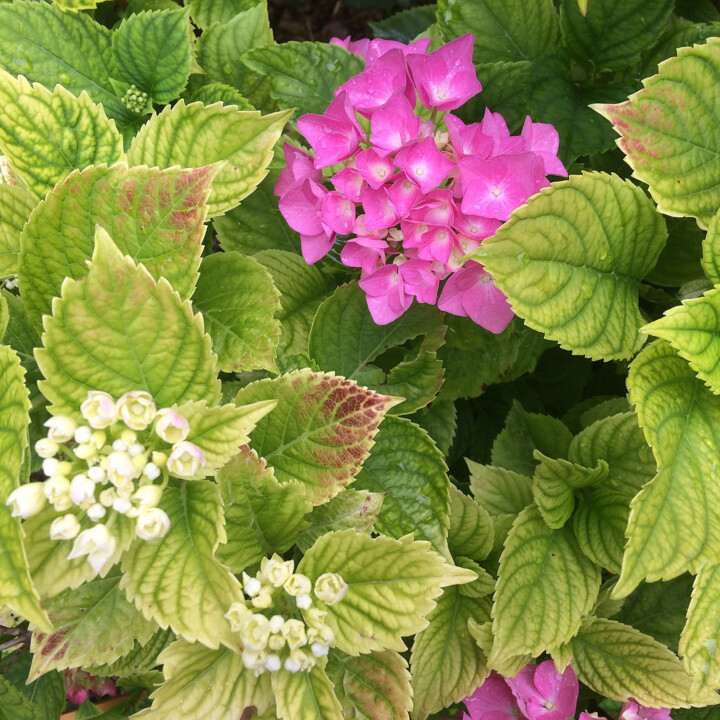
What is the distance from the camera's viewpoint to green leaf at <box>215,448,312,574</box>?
79 cm

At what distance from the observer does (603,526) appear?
3.42 ft

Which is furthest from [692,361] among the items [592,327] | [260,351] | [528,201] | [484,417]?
[484,417]

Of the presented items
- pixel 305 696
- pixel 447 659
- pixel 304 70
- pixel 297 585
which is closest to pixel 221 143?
pixel 304 70

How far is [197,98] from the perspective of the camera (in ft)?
4.09

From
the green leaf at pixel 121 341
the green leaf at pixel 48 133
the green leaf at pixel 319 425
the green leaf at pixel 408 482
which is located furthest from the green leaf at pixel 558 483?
the green leaf at pixel 48 133

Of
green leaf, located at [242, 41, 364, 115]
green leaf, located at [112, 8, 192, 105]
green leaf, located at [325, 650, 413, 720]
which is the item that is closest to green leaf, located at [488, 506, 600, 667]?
green leaf, located at [325, 650, 413, 720]

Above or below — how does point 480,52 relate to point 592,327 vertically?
above

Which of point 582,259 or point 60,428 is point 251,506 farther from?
point 582,259

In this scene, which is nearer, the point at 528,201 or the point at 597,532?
the point at 528,201

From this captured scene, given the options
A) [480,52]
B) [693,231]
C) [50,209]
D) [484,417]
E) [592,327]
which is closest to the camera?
[50,209]

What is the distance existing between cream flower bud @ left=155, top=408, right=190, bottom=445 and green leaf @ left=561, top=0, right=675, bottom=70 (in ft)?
3.15

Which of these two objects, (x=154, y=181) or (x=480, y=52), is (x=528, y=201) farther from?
(x=480, y=52)

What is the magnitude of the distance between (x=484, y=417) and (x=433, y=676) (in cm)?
65

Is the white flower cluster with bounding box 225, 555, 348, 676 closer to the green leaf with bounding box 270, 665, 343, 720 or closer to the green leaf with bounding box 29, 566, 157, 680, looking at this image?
the green leaf with bounding box 270, 665, 343, 720
